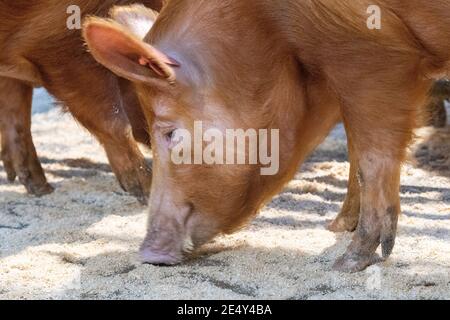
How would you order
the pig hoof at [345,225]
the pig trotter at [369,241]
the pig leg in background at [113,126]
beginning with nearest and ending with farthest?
the pig trotter at [369,241] → the pig hoof at [345,225] → the pig leg in background at [113,126]

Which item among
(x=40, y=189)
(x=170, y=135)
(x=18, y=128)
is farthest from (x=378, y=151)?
(x=18, y=128)

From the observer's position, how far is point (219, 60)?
425 centimetres

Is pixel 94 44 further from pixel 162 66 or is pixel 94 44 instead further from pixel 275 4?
pixel 275 4

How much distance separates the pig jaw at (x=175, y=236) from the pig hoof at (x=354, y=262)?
56 centimetres

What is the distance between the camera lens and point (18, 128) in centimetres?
636

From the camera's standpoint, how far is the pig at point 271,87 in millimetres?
4066

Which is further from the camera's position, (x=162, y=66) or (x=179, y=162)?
(x=179, y=162)

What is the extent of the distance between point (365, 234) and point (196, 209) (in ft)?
2.38

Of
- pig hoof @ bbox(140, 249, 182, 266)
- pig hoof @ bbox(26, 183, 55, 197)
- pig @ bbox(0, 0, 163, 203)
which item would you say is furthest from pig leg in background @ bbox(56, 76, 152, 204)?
pig hoof @ bbox(140, 249, 182, 266)

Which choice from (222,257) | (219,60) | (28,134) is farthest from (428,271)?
(28,134)

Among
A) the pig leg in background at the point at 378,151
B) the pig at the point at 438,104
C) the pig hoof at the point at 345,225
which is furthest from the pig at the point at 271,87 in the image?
the pig hoof at the point at 345,225

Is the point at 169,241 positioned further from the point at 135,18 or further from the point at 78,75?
the point at 78,75

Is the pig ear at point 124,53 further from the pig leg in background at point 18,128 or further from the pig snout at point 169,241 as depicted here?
the pig leg in background at point 18,128

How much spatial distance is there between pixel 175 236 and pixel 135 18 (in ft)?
3.28
